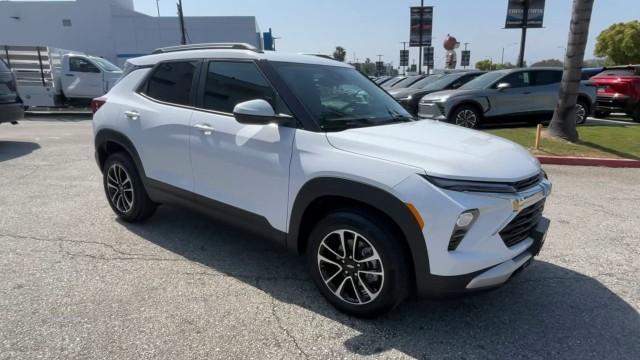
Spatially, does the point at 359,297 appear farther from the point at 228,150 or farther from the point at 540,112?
the point at 540,112

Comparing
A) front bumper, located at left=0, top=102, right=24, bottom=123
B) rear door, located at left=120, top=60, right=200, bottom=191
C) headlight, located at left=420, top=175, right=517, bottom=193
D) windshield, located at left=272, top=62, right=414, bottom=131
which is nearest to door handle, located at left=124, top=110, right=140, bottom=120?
rear door, located at left=120, top=60, right=200, bottom=191

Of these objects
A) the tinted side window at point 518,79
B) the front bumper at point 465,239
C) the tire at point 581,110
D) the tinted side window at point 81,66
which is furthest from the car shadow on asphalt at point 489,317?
the tinted side window at point 81,66

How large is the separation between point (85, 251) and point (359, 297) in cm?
269

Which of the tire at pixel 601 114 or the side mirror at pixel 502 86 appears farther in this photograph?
the tire at pixel 601 114

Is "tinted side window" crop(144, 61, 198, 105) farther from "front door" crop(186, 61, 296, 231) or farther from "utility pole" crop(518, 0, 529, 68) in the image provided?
"utility pole" crop(518, 0, 529, 68)

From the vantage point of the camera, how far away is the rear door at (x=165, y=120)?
380cm

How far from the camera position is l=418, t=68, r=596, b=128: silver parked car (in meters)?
10.9

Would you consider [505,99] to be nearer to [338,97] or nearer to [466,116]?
[466,116]

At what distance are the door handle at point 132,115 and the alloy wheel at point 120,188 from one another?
22.6 inches

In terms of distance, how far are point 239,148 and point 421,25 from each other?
3620 centimetres

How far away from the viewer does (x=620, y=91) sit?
1316cm

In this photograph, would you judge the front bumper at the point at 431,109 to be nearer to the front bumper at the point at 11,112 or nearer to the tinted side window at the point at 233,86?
the tinted side window at the point at 233,86

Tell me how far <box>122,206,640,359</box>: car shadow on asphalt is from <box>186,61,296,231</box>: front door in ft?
A: 2.02

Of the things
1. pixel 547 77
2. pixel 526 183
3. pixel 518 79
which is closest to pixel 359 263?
pixel 526 183
